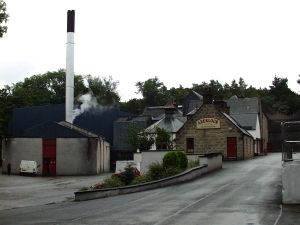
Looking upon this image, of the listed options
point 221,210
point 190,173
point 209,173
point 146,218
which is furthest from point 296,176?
point 209,173

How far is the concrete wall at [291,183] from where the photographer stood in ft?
49.0

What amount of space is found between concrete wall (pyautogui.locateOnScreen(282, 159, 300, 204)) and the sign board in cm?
3182

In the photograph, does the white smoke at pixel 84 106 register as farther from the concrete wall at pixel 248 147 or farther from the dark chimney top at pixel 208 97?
the concrete wall at pixel 248 147

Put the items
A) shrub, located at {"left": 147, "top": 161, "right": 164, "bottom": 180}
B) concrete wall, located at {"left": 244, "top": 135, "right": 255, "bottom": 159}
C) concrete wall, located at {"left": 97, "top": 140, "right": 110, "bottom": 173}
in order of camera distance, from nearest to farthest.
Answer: shrub, located at {"left": 147, "top": 161, "right": 164, "bottom": 180}, concrete wall, located at {"left": 244, "top": 135, "right": 255, "bottom": 159}, concrete wall, located at {"left": 97, "top": 140, "right": 110, "bottom": 173}

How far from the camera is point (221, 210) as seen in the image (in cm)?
1447

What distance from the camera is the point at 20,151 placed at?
57.1 meters

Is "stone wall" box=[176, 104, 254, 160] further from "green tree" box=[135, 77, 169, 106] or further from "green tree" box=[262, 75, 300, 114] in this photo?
"green tree" box=[135, 77, 169, 106]

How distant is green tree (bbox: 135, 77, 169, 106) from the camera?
136875mm

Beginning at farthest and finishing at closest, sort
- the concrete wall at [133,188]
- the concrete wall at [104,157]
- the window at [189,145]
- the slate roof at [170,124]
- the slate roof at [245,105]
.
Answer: the slate roof at [245,105], the concrete wall at [104,157], the slate roof at [170,124], the window at [189,145], the concrete wall at [133,188]

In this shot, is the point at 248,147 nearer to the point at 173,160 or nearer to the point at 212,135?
the point at 212,135

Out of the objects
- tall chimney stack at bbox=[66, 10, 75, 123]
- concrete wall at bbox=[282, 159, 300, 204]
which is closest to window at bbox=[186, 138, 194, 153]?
tall chimney stack at bbox=[66, 10, 75, 123]

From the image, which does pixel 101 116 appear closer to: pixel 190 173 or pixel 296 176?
pixel 190 173

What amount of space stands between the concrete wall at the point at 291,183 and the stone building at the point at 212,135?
30875 mm

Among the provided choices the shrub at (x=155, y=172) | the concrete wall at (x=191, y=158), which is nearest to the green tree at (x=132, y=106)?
the concrete wall at (x=191, y=158)
